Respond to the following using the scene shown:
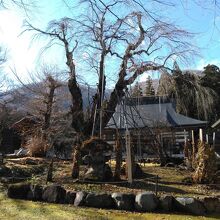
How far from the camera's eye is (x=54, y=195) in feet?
34.9

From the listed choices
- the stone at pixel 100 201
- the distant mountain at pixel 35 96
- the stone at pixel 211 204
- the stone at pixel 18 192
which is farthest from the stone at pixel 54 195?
the distant mountain at pixel 35 96

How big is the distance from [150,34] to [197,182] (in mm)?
5944

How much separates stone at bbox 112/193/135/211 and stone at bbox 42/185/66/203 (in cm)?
138

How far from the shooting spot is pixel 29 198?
10930 millimetres

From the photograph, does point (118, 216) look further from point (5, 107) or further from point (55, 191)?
point (5, 107)

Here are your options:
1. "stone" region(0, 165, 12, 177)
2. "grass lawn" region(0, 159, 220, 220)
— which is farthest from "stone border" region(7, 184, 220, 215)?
"stone" region(0, 165, 12, 177)

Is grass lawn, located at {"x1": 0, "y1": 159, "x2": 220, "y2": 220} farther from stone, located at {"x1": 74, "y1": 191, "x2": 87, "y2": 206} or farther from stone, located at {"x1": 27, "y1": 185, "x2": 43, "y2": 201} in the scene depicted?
stone, located at {"x1": 27, "y1": 185, "x2": 43, "y2": 201}

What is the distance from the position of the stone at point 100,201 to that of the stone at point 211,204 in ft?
7.02

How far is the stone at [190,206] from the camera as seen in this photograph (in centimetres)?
959

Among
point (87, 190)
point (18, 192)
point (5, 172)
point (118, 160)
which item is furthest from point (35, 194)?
point (5, 172)

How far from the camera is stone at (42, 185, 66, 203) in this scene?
34.7ft

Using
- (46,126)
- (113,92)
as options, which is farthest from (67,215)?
(46,126)

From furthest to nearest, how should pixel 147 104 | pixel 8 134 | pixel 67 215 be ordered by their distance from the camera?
pixel 8 134 → pixel 147 104 → pixel 67 215

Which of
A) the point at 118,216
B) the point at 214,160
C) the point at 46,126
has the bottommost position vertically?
the point at 118,216
